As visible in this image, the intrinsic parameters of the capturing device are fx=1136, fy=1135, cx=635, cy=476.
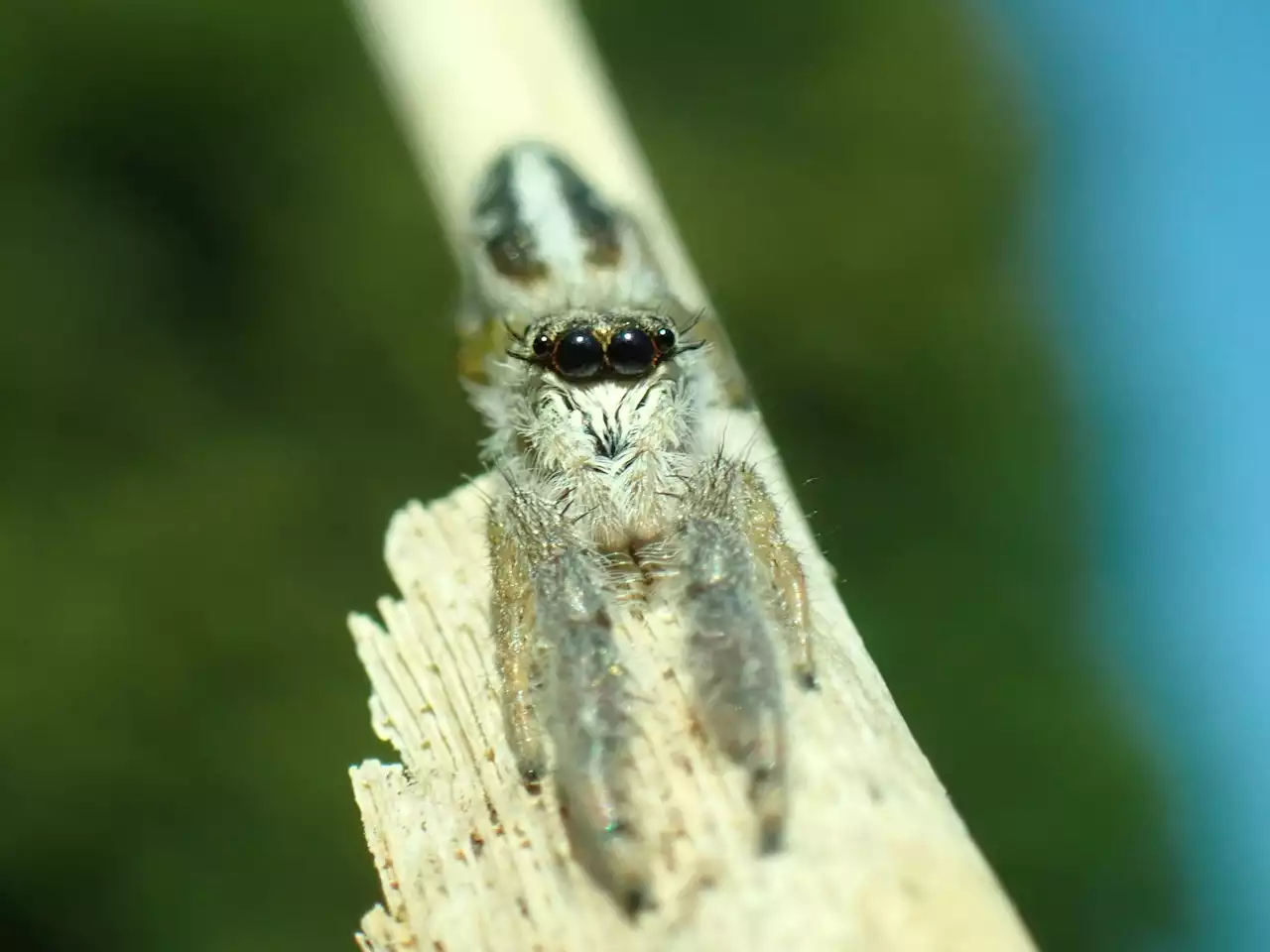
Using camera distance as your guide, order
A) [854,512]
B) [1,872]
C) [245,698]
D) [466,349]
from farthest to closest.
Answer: [854,512] < [245,698] < [1,872] < [466,349]

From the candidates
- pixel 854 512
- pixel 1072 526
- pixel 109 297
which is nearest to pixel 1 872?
pixel 109 297

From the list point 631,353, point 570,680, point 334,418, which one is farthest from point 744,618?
point 334,418

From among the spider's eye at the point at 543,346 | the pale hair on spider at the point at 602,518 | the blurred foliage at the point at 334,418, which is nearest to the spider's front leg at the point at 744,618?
the pale hair on spider at the point at 602,518

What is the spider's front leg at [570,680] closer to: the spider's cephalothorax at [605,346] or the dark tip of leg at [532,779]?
the dark tip of leg at [532,779]

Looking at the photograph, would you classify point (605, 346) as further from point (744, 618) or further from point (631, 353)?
Result: point (744, 618)

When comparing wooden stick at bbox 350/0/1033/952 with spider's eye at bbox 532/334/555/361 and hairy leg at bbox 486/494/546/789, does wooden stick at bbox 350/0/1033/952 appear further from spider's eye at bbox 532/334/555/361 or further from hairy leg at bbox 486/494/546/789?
spider's eye at bbox 532/334/555/361

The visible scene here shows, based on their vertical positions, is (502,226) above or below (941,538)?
above

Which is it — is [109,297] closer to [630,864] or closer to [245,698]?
[245,698]
